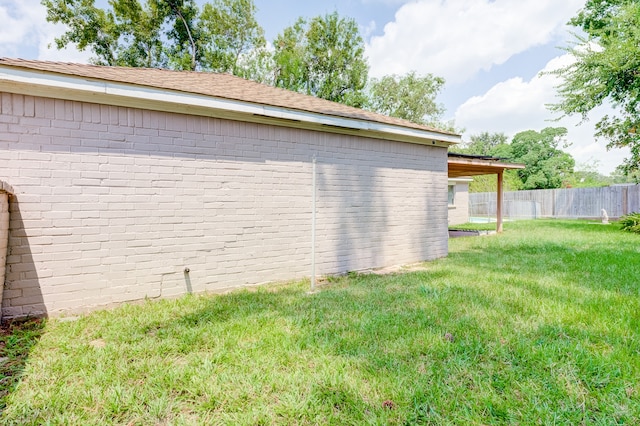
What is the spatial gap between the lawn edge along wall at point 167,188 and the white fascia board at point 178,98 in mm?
14

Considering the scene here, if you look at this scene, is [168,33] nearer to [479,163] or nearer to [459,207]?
[479,163]

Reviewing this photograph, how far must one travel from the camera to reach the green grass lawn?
6.16 ft

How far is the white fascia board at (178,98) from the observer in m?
3.34

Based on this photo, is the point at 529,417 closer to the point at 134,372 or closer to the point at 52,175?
the point at 134,372

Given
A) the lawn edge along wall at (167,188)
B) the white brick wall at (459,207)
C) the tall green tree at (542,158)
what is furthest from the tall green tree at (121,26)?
the tall green tree at (542,158)

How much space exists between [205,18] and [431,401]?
2296 centimetres

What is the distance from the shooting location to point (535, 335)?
2.84 m

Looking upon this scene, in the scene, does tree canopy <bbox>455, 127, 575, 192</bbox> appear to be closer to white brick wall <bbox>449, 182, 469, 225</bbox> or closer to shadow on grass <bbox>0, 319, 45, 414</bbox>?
white brick wall <bbox>449, 182, 469, 225</bbox>

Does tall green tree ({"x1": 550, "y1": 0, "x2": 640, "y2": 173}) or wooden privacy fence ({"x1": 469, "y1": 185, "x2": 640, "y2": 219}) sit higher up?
tall green tree ({"x1": 550, "y1": 0, "x2": 640, "y2": 173})

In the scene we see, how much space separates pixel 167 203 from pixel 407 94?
25.9 meters

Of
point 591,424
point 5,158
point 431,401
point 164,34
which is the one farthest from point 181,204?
point 164,34

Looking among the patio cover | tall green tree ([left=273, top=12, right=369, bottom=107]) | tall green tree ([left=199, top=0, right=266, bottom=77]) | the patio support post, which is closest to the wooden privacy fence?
the patio support post

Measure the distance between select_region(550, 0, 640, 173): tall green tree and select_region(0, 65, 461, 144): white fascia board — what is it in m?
9.11

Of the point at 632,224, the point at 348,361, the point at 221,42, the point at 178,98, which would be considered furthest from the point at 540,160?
the point at 348,361
